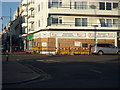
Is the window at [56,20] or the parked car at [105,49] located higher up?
the window at [56,20]

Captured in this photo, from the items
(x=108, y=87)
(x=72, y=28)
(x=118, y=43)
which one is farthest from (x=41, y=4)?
(x=108, y=87)

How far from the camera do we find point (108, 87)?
396 inches

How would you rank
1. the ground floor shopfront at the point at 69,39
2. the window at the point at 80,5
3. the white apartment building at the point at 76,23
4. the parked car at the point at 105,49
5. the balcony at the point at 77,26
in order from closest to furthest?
the parked car at the point at 105,49
the ground floor shopfront at the point at 69,39
the balcony at the point at 77,26
the white apartment building at the point at 76,23
the window at the point at 80,5

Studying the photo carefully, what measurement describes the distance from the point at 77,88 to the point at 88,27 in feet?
106

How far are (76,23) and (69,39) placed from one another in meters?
3.59

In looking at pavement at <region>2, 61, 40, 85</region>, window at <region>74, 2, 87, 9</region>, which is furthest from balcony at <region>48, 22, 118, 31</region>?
pavement at <region>2, 61, 40, 85</region>

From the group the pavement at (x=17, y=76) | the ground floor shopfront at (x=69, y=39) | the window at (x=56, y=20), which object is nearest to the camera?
the pavement at (x=17, y=76)

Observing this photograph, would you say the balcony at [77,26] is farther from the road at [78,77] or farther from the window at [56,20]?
the road at [78,77]

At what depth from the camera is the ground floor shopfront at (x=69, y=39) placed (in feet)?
133

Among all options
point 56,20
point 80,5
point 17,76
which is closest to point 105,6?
point 80,5

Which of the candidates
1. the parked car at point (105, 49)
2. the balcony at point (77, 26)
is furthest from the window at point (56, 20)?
the parked car at point (105, 49)

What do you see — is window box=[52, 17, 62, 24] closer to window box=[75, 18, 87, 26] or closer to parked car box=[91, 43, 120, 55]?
window box=[75, 18, 87, 26]

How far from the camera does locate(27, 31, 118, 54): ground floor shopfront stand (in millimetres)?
40469

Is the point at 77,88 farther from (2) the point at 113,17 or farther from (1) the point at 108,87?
(2) the point at 113,17
